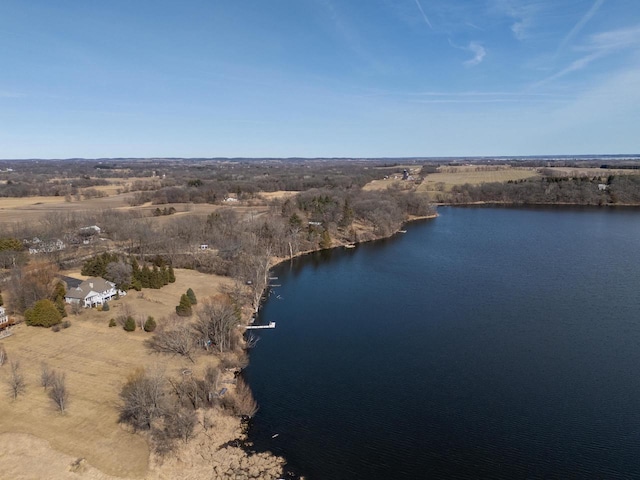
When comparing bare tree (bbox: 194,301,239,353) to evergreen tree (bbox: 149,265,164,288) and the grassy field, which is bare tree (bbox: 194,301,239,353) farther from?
A: evergreen tree (bbox: 149,265,164,288)

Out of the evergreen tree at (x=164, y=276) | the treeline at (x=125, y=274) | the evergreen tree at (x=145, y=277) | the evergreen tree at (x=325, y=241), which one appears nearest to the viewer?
the treeline at (x=125, y=274)

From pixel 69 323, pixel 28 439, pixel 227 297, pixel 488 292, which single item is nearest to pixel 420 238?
pixel 488 292

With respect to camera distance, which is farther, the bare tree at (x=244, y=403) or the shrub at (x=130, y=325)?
the shrub at (x=130, y=325)

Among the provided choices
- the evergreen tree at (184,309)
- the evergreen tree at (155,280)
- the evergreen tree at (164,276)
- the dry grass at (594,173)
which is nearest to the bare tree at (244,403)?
the evergreen tree at (184,309)

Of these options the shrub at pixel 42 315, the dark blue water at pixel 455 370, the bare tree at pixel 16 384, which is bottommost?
the dark blue water at pixel 455 370

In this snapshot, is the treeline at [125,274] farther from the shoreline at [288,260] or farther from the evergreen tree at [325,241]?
the evergreen tree at [325,241]
